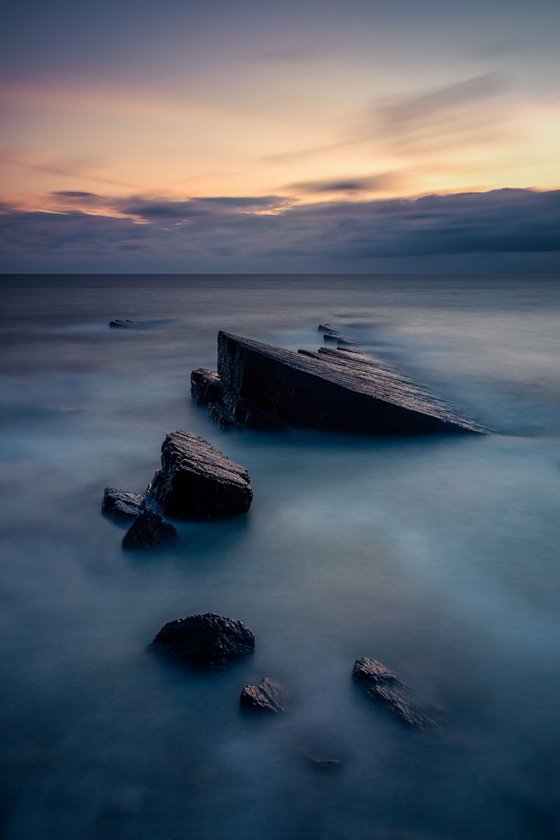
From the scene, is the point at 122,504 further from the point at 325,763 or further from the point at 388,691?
the point at 325,763

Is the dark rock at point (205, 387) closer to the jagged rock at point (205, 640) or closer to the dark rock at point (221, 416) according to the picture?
the dark rock at point (221, 416)

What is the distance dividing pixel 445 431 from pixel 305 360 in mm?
2951

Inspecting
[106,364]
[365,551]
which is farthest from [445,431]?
[106,364]

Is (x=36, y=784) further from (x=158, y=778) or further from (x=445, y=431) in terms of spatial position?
(x=445, y=431)

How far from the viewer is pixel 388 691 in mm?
4020

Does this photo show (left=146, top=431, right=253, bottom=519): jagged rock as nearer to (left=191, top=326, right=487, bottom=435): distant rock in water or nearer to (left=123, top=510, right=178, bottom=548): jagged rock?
(left=123, top=510, right=178, bottom=548): jagged rock

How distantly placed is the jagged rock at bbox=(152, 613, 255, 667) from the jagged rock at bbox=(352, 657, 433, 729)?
2.86ft

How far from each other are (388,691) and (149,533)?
3147 millimetres

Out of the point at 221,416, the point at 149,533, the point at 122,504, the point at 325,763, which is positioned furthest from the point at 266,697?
the point at 221,416

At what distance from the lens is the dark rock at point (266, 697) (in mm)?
3936

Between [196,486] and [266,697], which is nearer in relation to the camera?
[266,697]

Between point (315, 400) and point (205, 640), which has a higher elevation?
point (315, 400)

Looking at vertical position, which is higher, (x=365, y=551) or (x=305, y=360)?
(x=305, y=360)

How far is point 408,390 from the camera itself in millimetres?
12641
